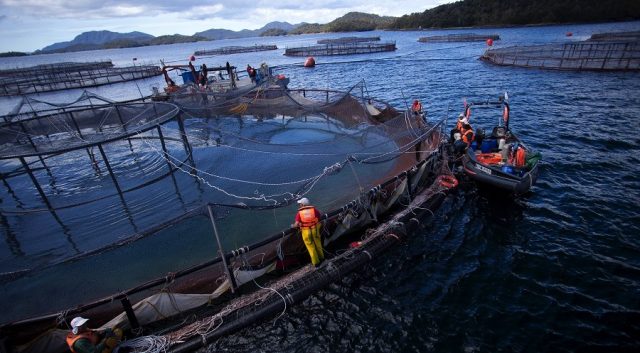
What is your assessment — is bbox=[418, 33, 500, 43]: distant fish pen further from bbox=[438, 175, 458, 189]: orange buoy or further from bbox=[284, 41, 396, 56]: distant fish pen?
bbox=[438, 175, 458, 189]: orange buoy

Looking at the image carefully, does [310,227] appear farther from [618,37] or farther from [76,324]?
[618,37]

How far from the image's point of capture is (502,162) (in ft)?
51.5

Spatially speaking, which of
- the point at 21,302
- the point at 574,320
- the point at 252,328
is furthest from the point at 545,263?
the point at 21,302

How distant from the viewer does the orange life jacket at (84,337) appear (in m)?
7.17

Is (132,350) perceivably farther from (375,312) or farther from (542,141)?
(542,141)

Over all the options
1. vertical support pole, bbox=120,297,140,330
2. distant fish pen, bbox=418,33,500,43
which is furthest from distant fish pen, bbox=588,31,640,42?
vertical support pole, bbox=120,297,140,330

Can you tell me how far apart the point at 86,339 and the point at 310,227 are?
630 cm

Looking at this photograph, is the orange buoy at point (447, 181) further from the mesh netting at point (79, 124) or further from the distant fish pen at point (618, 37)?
the distant fish pen at point (618, 37)

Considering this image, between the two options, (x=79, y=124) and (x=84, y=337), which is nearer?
(x=84, y=337)

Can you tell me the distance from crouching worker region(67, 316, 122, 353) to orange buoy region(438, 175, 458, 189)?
13795 millimetres

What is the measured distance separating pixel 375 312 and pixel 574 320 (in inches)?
226

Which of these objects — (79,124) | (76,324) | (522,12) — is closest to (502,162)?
(76,324)

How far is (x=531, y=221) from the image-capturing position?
1341cm

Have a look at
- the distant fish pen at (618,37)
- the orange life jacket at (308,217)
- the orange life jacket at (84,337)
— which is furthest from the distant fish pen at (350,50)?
the orange life jacket at (84,337)
